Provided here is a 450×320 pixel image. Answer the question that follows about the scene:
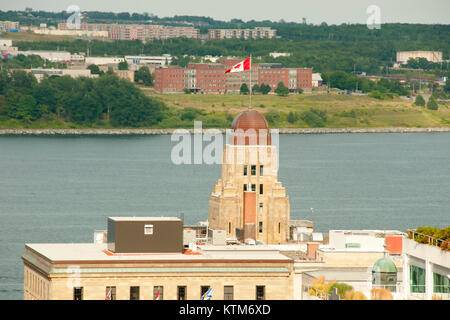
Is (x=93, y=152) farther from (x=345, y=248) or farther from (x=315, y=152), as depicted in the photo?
(x=345, y=248)

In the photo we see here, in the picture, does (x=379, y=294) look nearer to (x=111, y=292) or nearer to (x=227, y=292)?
(x=111, y=292)

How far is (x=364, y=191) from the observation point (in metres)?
106

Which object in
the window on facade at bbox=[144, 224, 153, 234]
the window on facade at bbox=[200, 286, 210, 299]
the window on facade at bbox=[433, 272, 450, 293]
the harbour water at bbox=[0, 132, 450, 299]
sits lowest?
the harbour water at bbox=[0, 132, 450, 299]

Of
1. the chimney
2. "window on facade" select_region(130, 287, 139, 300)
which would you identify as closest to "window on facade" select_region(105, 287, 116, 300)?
"window on facade" select_region(130, 287, 139, 300)

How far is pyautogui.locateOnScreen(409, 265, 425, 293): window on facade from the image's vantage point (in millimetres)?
23531

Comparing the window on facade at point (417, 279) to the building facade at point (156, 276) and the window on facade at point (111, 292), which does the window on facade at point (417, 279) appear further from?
the window on facade at point (111, 292)

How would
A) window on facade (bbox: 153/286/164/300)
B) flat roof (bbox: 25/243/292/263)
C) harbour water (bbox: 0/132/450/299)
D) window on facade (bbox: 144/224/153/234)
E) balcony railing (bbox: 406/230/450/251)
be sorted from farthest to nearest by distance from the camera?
harbour water (bbox: 0/132/450/299) → window on facade (bbox: 144/224/153/234) → flat roof (bbox: 25/243/292/263) → window on facade (bbox: 153/286/164/300) → balcony railing (bbox: 406/230/450/251)

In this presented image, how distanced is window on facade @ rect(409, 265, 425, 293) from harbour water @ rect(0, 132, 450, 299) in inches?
1092

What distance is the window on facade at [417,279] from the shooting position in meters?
23.5

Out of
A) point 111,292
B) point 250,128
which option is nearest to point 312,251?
point 111,292

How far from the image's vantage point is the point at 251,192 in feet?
164

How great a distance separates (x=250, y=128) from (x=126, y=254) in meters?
17.4

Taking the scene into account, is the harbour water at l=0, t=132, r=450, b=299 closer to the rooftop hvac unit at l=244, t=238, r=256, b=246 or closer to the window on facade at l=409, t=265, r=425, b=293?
the rooftop hvac unit at l=244, t=238, r=256, b=246

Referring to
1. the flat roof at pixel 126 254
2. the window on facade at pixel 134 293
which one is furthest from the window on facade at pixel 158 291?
the flat roof at pixel 126 254
